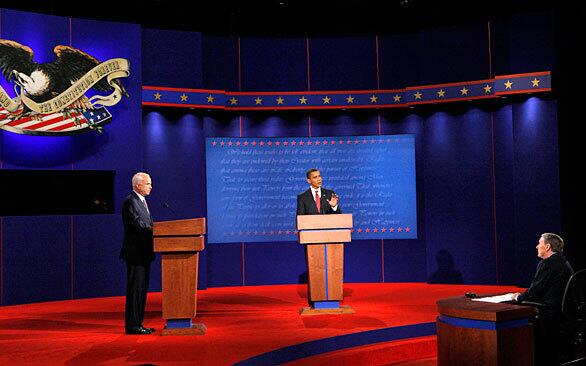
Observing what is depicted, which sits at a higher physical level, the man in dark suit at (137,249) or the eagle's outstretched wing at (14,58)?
the eagle's outstretched wing at (14,58)

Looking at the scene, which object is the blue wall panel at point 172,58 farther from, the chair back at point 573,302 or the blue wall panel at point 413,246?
the chair back at point 573,302

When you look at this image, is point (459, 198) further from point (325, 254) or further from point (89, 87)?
point (89, 87)

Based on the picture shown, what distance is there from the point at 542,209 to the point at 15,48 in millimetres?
6800

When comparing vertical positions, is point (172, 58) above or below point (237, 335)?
above

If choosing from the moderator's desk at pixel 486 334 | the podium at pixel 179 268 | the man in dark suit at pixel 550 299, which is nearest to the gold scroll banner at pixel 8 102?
the podium at pixel 179 268

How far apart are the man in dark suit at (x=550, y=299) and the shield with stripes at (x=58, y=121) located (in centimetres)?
592

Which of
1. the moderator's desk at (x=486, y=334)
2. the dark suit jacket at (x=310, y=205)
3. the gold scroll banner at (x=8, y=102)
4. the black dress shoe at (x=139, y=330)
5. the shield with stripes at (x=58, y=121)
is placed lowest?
the black dress shoe at (x=139, y=330)

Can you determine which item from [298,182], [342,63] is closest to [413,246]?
[298,182]

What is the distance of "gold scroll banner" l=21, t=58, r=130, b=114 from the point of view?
339 inches

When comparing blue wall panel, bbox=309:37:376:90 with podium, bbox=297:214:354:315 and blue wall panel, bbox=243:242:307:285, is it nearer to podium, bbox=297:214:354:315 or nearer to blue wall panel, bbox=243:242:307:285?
blue wall panel, bbox=243:242:307:285

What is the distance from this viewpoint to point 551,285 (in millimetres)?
4855

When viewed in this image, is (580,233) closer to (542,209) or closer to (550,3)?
(542,209)

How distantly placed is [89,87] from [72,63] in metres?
0.36

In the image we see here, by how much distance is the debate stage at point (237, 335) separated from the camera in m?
5.30
